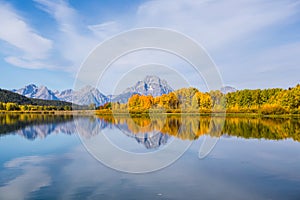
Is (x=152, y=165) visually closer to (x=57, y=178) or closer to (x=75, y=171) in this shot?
(x=75, y=171)

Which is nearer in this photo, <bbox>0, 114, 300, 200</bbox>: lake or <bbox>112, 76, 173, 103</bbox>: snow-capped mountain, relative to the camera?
<bbox>0, 114, 300, 200</bbox>: lake

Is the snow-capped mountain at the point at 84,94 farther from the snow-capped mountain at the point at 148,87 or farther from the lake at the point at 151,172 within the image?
the lake at the point at 151,172

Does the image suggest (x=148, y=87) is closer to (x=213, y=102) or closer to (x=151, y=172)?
(x=151, y=172)

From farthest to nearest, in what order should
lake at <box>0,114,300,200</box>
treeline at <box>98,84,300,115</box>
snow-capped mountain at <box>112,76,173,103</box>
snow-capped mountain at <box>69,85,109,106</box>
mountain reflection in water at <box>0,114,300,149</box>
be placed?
1. treeline at <box>98,84,300,115</box>
2. mountain reflection in water at <box>0,114,300,149</box>
3. snow-capped mountain at <box>112,76,173,103</box>
4. snow-capped mountain at <box>69,85,109,106</box>
5. lake at <box>0,114,300,200</box>

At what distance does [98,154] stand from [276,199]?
8.85 m

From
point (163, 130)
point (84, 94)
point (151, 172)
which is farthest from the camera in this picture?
point (163, 130)

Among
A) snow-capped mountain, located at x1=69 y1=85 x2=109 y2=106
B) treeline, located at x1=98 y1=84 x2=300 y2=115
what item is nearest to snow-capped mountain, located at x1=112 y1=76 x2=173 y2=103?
snow-capped mountain, located at x1=69 y1=85 x2=109 y2=106

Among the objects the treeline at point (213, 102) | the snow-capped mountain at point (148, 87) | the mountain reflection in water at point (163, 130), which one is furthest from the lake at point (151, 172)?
the treeline at point (213, 102)

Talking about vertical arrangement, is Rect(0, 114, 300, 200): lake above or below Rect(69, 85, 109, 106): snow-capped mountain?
below

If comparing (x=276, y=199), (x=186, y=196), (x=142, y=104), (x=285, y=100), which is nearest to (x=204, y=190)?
(x=186, y=196)

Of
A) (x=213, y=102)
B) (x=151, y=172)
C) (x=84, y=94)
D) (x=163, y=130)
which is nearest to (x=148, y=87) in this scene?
(x=163, y=130)

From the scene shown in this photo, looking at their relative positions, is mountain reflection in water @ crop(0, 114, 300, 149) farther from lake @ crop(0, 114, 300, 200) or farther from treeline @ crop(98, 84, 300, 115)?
treeline @ crop(98, 84, 300, 115)

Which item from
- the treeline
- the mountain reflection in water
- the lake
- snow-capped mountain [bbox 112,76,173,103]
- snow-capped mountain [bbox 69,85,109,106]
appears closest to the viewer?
the lake

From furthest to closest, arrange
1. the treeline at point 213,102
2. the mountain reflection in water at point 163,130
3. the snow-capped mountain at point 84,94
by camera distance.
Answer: the treeline at point 213,102 → the mountain reflection in water at point 163,130 → the snow-capped mountain at point 84,94
